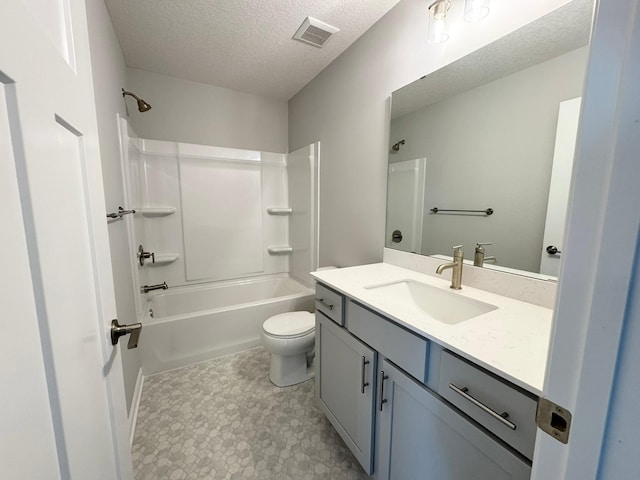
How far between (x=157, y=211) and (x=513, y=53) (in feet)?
9.12

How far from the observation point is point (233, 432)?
4.95 feet

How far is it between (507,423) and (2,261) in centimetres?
101

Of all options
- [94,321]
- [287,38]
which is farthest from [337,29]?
[94,321]

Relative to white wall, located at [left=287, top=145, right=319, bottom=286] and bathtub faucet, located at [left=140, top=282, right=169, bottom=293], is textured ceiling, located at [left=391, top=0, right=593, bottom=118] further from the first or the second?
bathtub faucet, located at [left=140, top=282, right=169, bottom=293]

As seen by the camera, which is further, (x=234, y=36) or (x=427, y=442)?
(x=234, y=36)

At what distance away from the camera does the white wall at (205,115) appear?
2449mm

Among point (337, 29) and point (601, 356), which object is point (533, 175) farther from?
point (337, 29)

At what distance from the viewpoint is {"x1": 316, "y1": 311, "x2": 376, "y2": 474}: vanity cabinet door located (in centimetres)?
113

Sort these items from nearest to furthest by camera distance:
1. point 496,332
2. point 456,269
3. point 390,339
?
Result: point 496,332 → point 390,339 → point 456,269

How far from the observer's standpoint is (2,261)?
33cm

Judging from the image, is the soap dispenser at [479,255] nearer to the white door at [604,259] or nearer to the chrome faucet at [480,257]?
the chrome faucet at [480,257]

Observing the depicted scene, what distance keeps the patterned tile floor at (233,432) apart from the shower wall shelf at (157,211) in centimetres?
142

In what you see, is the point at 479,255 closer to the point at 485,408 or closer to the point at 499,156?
the point at 499,156

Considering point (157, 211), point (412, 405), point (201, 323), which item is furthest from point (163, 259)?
point (412, 405)
